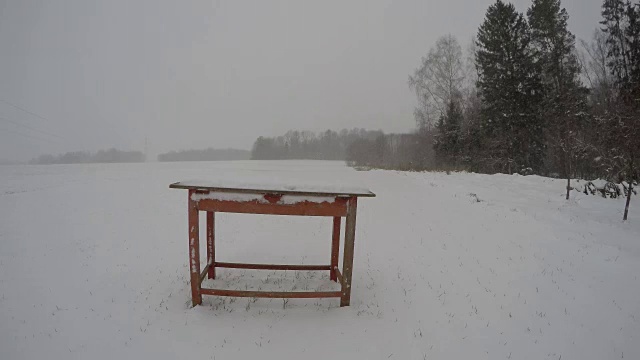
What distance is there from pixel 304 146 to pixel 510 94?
88.2m

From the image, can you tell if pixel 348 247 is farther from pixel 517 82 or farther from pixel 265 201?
pixel 517 82

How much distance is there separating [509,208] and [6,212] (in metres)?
15.5

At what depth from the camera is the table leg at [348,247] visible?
3457 millimetres

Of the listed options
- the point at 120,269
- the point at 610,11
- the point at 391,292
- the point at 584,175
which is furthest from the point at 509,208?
the point at 610,11

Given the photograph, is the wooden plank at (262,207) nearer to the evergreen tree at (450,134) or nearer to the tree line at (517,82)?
the tree line at (517,82)

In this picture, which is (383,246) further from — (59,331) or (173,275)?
(59,331)

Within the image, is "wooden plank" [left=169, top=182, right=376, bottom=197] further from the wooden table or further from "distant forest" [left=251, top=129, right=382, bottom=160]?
"distant forest" [left=251, top=129, right=382, bottom=160]

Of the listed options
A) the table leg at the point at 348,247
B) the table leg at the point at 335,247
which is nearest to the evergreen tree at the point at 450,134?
the table leg at the point at 335,247

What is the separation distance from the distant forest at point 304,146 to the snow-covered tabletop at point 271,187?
92152 millimetres

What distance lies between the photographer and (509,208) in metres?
9.16

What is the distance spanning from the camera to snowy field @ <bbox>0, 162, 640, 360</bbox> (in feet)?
9.89

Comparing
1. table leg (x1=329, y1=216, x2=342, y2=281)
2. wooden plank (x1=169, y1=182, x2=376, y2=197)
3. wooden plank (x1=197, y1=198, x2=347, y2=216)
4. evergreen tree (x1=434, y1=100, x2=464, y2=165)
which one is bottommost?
table leg (x1=329, y1=216, x2=342, y2=281)

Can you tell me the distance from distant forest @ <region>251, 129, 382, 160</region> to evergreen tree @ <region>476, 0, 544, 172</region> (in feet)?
227

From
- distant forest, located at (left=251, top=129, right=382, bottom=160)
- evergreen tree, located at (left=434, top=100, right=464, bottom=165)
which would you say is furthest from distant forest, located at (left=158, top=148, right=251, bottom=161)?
evergreen tree, located at (left=434, top=100, right=464, bottom=165)
